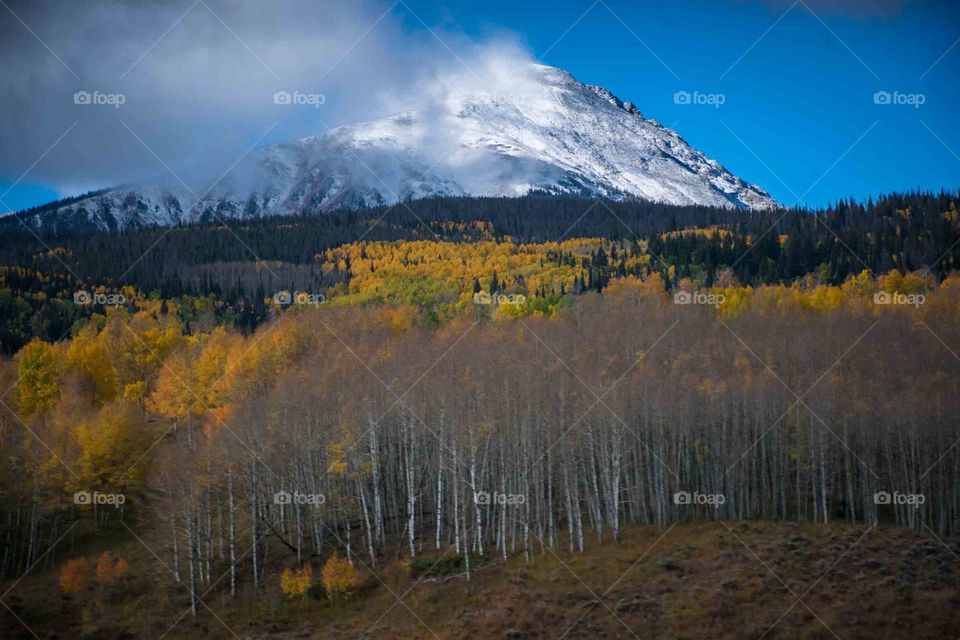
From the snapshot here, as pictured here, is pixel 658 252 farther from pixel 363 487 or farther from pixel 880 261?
pixel 363 487

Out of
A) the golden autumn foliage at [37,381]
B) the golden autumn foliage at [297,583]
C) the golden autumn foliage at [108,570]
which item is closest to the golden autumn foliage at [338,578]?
the golden autumn foliage at [297,583]

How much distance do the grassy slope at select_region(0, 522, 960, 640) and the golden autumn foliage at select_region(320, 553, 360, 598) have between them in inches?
38.2

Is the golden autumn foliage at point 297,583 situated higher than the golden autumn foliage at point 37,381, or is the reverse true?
the golden autumn foliage at point 37,381

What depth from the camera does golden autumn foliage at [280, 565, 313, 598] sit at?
51.6 meters

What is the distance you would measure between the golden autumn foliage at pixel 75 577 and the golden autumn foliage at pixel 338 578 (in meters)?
16.6

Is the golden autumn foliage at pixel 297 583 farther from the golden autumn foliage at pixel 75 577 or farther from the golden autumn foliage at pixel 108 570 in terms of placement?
the golden autumn foliage at pixel 75 577

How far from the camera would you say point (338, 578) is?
168ft

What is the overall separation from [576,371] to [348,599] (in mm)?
25683

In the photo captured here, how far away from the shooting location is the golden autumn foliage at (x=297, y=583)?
169 feet

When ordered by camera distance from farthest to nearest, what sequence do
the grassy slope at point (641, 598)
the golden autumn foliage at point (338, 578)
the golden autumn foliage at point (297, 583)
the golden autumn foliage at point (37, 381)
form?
1. the golden autumn foliage at point (37, 381)
2. the golden autumn foliage at point (297, 583)
3. the golden autumn foliage at point (338, 578)
4. the grassy slope at point (641, 598)

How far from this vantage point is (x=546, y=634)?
1778 inches

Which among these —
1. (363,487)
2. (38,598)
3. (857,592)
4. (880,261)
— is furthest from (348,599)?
(880,261)

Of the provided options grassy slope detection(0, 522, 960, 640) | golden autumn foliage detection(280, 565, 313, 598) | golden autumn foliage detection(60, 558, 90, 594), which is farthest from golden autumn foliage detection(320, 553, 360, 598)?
golden autumn foliage detection(60, 558, 90, 594)

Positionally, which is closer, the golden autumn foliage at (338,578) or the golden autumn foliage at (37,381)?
the golden autumn foliage at (338,578)
